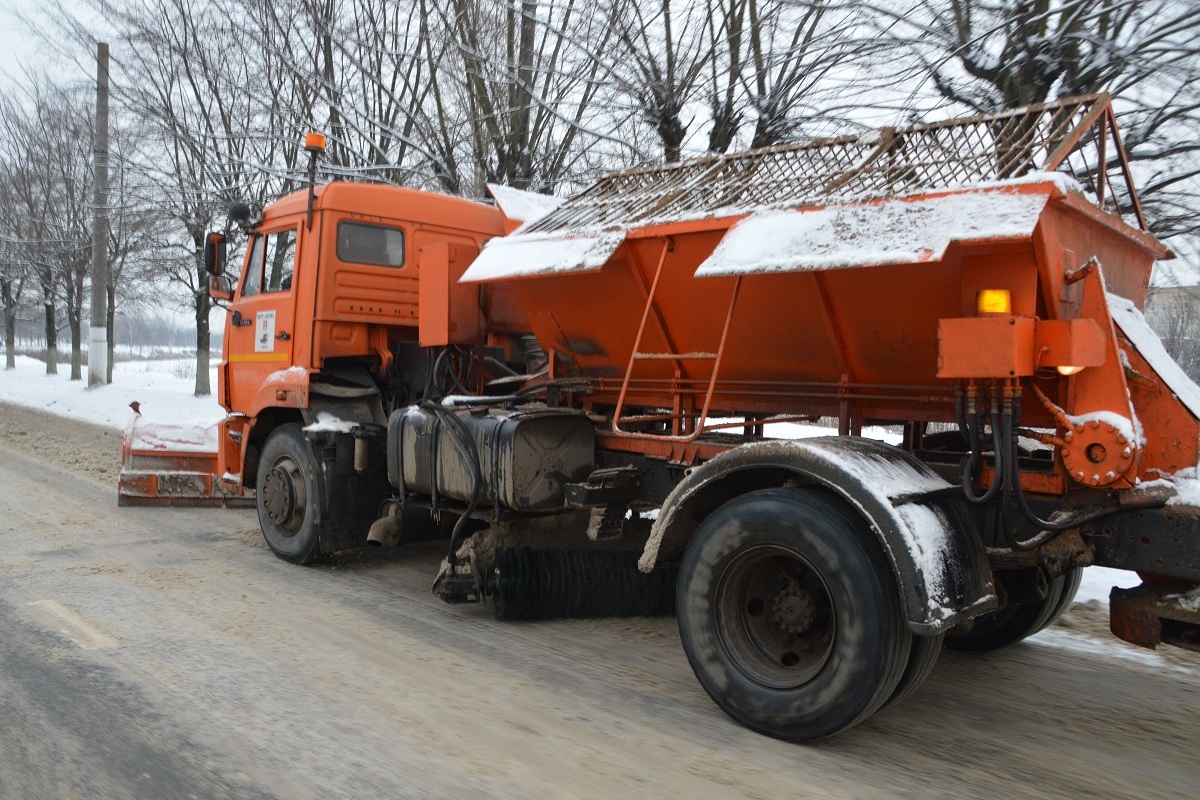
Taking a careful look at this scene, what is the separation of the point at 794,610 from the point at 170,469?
272 inches

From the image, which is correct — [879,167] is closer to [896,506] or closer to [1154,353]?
[1154,353]

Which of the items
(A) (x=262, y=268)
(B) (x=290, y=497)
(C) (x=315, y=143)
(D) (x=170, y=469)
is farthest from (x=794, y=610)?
(D) (x=170, y=469)

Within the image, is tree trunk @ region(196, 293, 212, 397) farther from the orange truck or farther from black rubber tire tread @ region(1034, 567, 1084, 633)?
black rubber tire tread @ region(1034, 567, 1084, 633)

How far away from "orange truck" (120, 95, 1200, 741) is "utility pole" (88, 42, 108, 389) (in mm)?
14398

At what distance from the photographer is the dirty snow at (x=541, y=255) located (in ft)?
15.1

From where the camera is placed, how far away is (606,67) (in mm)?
9852

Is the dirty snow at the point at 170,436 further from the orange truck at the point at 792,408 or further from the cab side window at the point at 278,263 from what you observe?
the orange truck at the point at 792,408

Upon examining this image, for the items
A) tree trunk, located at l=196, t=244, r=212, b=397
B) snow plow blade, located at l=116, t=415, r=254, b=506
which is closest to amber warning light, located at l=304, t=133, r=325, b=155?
snow plow blade, located at l=116, t=415, r=254, b=506

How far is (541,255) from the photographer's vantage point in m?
4.98

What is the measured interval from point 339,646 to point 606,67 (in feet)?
24.0

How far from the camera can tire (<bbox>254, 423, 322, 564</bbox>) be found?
20.8ft

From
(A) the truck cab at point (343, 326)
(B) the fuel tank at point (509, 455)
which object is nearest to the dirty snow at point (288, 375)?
(A) the truck cab at point (343, 326)

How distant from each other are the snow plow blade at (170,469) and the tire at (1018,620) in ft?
20.5

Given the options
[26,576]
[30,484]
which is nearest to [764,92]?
[26,576]
